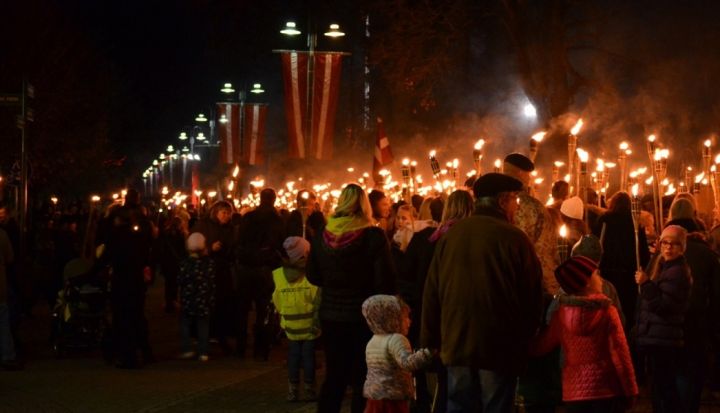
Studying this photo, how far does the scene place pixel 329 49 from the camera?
79.6 feet

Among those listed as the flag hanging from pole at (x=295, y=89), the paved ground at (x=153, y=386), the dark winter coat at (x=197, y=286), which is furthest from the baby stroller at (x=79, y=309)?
the flag hanging from pole at (x=295, y=89)

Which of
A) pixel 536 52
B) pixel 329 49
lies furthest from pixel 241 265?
pixel 536 52

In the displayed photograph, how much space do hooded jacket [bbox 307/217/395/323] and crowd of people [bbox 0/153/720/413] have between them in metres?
0.01

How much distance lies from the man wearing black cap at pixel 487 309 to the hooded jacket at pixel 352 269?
1.99 m

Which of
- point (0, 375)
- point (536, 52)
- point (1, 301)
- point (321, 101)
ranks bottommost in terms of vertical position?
point (0, 375)

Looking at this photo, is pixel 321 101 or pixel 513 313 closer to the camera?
pixel 513 313

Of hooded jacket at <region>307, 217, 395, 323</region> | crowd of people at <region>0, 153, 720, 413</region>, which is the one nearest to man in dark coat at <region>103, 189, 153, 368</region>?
crowd of people at <region>0, 153, 720, 413</region>

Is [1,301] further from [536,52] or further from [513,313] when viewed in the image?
[536,52]

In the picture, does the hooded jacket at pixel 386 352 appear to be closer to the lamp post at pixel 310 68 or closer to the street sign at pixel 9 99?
the street sign at pixel 9 99

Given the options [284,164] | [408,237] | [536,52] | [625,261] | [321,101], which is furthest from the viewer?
[284,164]

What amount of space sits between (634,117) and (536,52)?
9.97 ft

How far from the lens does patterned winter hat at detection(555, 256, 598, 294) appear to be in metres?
7.07

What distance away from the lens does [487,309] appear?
6.50m

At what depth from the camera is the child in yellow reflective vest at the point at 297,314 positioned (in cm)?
1095
